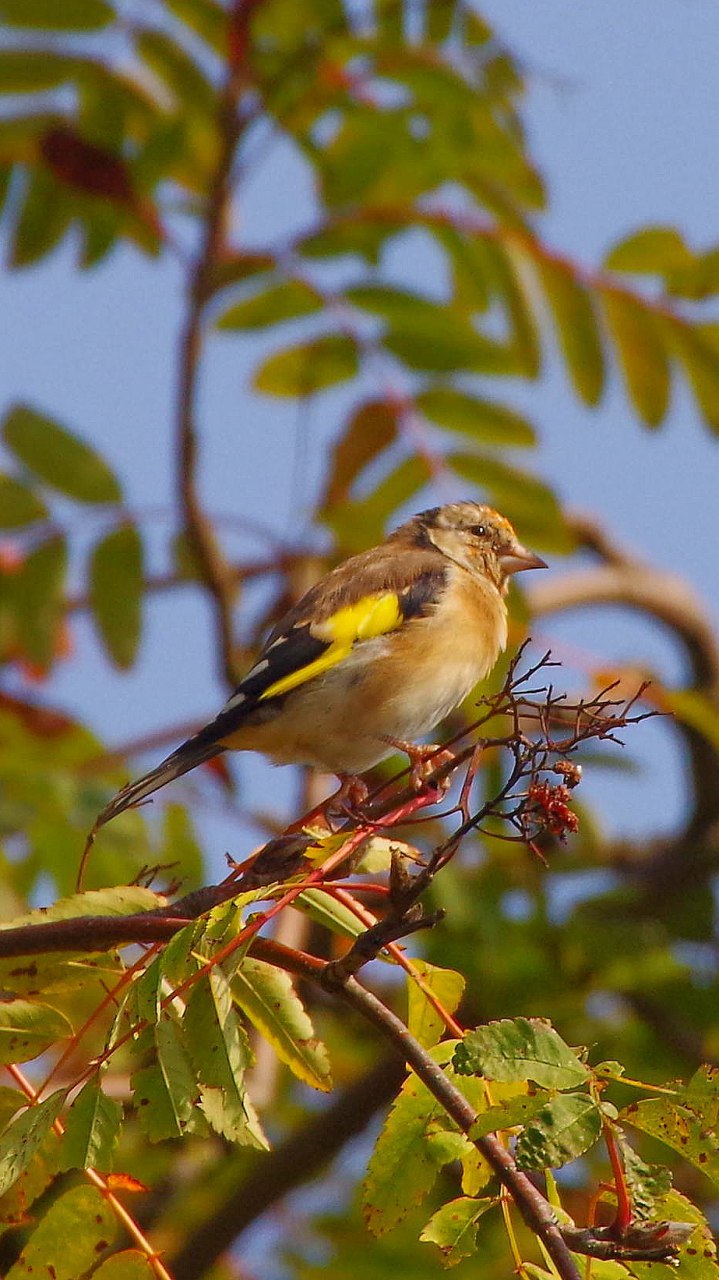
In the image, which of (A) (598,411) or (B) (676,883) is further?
(B) (676,883)

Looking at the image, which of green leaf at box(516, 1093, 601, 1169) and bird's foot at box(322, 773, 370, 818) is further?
bird's foot at box(322, 773, 370, 818)

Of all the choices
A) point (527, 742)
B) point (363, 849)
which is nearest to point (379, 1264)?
point (363, 849)

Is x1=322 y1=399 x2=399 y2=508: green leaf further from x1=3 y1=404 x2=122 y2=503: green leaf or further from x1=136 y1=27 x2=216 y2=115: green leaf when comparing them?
x1=136 y1=27 x2=216 y2=115: green leaf

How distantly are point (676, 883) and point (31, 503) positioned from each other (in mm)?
3263

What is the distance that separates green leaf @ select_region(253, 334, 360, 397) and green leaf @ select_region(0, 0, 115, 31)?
129 cm

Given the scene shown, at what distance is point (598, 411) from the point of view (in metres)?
5.87

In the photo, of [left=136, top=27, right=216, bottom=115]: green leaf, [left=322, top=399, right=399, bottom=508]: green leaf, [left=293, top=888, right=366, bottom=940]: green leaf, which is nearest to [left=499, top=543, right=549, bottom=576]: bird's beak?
[left=322, top=399, right=399, bottom=508]: green leaf

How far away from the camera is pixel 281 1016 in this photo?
2699mm

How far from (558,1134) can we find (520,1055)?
0.11 meters

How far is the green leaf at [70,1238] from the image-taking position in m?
2.47

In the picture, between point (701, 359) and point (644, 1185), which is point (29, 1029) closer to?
point (644, 1185)

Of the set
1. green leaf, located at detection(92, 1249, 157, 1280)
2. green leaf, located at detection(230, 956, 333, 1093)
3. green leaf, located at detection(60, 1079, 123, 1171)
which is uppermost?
green leaf, located at detection(60, 1079, 123, 1171)

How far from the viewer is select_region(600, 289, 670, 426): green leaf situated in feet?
18.9

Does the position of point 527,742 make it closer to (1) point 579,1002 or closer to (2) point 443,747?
(2) point 443,747
